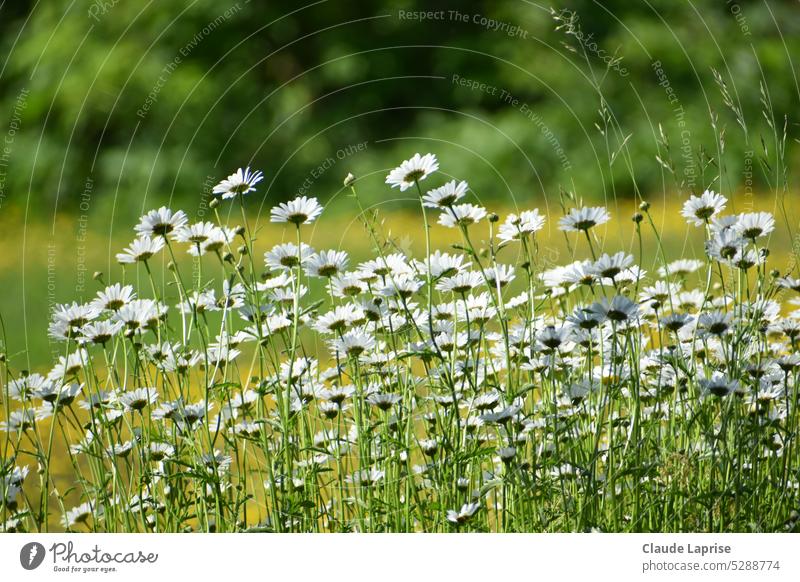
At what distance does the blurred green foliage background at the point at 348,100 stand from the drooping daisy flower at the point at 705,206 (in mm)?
1919

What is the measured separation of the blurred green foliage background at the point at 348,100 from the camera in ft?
12.2

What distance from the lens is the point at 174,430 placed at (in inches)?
66.8

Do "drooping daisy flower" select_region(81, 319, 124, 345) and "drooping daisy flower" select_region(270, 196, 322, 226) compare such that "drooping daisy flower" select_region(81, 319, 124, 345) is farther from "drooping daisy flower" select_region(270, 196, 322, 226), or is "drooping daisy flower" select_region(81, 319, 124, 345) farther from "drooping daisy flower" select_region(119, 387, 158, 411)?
"drooping daisy flower" select_region(270, 196, 322, 226)

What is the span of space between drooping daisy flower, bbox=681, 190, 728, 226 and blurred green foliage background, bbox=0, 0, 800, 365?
192 centimetres

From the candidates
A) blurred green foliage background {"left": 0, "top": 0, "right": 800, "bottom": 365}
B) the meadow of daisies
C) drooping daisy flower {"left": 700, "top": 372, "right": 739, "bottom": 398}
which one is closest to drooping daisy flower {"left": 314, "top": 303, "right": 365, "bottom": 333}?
the meadow of daisies

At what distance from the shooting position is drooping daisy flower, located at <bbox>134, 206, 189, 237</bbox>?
152 cm

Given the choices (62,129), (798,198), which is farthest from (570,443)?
(62,129)

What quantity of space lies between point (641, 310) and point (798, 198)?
49.1 inches

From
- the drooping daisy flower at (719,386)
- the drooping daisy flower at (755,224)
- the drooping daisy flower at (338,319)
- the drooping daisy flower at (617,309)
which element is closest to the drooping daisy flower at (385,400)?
the drooping daisy flower at (338,319)

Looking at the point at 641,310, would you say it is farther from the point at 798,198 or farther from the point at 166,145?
the point at 166,145

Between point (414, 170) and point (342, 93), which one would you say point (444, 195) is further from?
point (342, 93)

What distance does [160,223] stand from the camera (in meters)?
1.54

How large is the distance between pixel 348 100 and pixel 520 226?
9.38 ft

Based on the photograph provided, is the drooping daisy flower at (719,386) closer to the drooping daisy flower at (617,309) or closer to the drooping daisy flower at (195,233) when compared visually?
the drooping daisy flower at (617,309)
